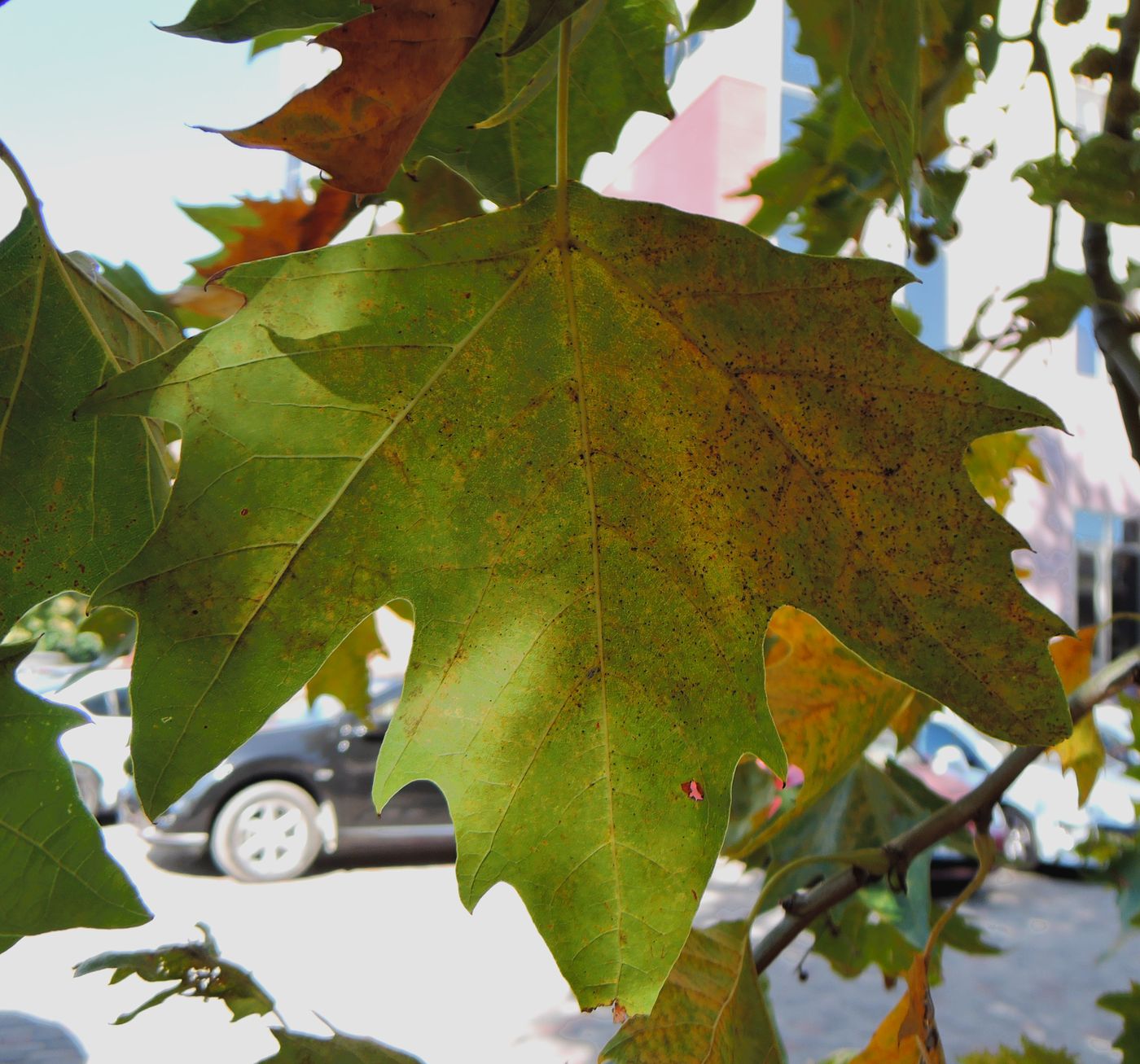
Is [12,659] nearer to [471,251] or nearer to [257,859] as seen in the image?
[471,251]

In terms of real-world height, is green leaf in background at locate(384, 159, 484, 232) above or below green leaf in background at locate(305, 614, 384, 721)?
above

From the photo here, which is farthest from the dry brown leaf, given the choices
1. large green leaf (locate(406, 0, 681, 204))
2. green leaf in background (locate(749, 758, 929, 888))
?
green leaf in background (locate(749, 758, 929, 888))

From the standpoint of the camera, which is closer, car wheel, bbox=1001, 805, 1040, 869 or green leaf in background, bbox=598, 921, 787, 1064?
green leaf in background, bbox=598, 921, 787, 1064

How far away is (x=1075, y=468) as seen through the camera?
26.3 feet

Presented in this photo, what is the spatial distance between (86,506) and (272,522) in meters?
0.09

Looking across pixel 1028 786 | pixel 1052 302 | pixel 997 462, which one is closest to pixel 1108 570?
pixel 1028 786

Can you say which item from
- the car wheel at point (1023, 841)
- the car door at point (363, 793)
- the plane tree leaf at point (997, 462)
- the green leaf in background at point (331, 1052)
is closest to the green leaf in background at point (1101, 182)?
the plane tree leaf at point (997, 462)

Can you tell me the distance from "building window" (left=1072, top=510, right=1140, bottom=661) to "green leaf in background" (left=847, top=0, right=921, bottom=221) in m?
8.40

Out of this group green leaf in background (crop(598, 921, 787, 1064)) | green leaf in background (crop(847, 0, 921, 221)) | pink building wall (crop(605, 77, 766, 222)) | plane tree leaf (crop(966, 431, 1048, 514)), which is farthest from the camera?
pink building wall (crop(605, 77, 766, 222))

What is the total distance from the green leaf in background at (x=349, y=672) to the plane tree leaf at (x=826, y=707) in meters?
0.35

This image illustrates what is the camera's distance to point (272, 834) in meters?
4.73

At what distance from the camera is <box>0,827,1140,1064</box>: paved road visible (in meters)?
3.19

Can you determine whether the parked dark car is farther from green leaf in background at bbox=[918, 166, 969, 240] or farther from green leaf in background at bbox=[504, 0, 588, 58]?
green leaf in background at bbox=[504, 0, 588, 58]

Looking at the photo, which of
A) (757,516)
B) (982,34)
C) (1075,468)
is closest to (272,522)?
(757,516)
